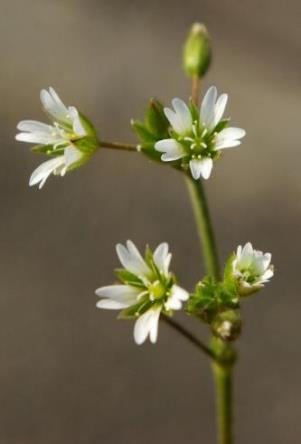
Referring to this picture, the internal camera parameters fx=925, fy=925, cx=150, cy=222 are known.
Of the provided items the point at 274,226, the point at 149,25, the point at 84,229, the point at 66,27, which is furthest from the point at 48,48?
Result: the point at 274,226

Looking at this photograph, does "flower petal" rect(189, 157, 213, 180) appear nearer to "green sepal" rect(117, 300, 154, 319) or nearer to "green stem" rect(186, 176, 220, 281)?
"green stem" rect(186, 176, 220, 281)

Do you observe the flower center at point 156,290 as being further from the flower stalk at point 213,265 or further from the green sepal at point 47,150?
the green sepal at point 47,150

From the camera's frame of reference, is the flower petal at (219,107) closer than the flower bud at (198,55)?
Yes

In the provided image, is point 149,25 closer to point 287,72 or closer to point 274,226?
point 287,72

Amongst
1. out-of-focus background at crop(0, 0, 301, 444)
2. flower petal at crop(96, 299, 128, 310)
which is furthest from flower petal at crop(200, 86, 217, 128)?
out-of-focus background at crop(0, 0, 301, 444)

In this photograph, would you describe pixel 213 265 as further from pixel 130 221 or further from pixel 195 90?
pixel 130 221

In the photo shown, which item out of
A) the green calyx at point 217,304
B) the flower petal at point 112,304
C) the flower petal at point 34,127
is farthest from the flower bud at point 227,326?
the flower petal at point 34,127
